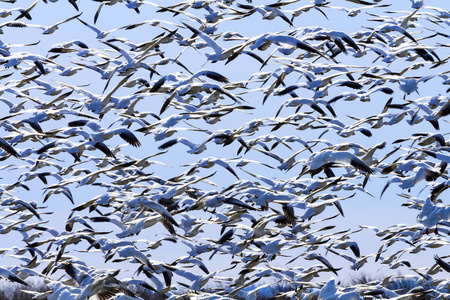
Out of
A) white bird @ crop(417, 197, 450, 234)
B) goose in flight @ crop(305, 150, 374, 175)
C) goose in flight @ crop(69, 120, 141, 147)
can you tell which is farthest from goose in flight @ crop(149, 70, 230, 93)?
white bird @ crop(417, 197, 450, 234)

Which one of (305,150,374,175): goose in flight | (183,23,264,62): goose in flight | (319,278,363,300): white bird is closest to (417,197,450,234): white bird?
(305,150,374,175): goose in flight

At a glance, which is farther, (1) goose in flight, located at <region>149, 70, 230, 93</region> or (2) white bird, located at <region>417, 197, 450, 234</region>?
(1) goose in flight, located at <region>149, 70, 230, 93</region>

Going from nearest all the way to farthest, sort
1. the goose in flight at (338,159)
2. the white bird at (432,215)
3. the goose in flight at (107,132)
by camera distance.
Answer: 1. the white bird at (432,215)
2. the goose in flight at (338,159)
3. the goose in flight at (107,132)

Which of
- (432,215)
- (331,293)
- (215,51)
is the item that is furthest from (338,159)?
(215,51)

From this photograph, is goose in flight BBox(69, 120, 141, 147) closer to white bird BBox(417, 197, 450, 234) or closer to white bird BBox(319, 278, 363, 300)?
white bird BBox(319, 278, 363, 300)

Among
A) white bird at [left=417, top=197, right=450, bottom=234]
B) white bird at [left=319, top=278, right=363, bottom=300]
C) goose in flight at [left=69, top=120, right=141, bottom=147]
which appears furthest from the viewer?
goose in flight at [left=69, top=120, right=141, bottom=147]

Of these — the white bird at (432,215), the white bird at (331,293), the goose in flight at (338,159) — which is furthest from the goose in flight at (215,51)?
the white bird at (331,293)

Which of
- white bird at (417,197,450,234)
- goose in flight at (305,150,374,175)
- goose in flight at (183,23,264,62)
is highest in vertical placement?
goose in flight at (183,23,264,62)

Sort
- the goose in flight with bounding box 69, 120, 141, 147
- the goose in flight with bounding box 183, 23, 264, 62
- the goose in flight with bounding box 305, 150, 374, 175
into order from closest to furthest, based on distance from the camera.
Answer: the goose in flight with bounding box 305, 150, 374, 175 → the goose in flight with bounding box 183, 23, 264, 62 → the goose in flight with bounding box 69, 120, 141, 147

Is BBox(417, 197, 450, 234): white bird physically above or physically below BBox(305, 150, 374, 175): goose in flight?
below

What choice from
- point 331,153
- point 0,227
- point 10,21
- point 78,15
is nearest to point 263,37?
point 331,153

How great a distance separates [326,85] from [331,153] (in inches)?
262

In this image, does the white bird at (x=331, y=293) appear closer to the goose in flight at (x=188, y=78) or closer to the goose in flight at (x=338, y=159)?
the goose in flight at (x=338, y=159)

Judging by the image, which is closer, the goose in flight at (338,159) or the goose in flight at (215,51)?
the goose in flight at (338,159)
